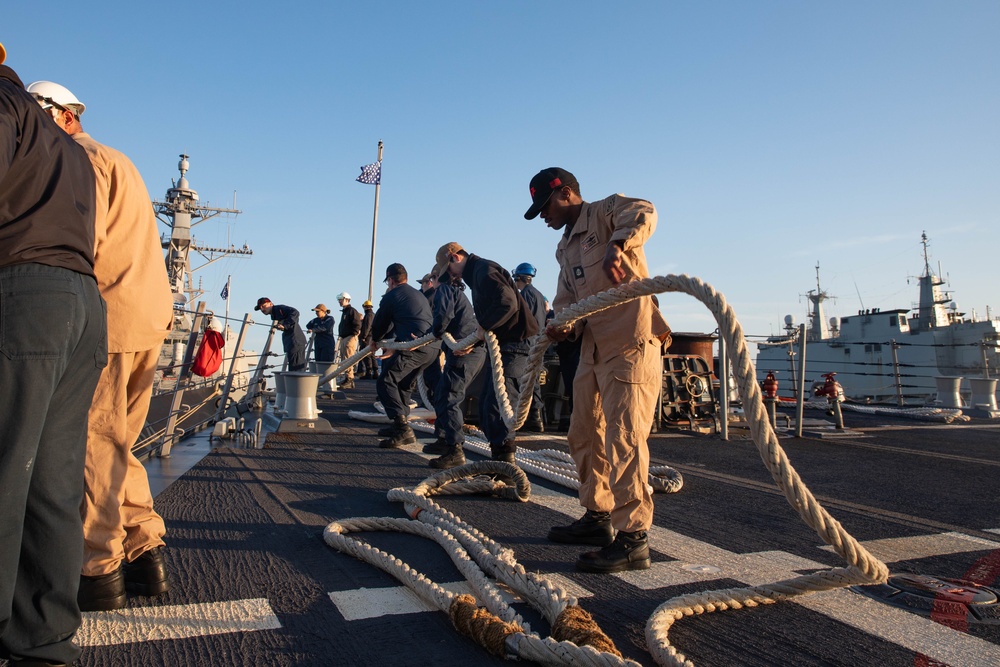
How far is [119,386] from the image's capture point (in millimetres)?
2402

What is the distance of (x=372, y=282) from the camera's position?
23.1 metres

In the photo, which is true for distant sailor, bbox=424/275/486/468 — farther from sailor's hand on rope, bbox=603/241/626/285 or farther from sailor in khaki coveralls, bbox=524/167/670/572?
sailor's hand on rope, bbox=603/241/626/285

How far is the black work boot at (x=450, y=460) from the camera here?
5.32m

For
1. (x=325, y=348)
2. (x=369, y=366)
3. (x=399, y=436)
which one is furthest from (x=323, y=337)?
(x=399, y=436)

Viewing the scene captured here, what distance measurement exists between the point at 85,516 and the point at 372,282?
21118mm

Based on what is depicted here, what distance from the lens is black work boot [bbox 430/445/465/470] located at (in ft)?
17.4

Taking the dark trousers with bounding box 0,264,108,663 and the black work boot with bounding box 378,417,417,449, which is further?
the black work boot with bounding box 378,417,417,449

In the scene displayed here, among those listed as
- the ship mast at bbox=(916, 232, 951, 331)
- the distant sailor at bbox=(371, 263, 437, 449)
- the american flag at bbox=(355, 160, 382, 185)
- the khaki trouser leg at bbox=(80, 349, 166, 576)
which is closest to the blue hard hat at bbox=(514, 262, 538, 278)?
the distant sailor at bbox=(371, 263, 437, 449)

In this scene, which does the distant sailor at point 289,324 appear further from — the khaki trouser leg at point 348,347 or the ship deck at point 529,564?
the ship deck at point 529,564

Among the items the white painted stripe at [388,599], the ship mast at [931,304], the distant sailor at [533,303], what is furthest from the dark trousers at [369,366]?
the ship mast at [931,304]

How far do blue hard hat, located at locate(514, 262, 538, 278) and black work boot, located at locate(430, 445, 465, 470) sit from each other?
8.83 ft

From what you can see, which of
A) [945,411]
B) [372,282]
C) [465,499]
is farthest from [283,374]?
[372,282]

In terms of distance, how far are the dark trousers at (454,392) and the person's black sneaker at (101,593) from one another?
11.4 feet

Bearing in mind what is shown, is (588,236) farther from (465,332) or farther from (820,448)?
(820,448)
